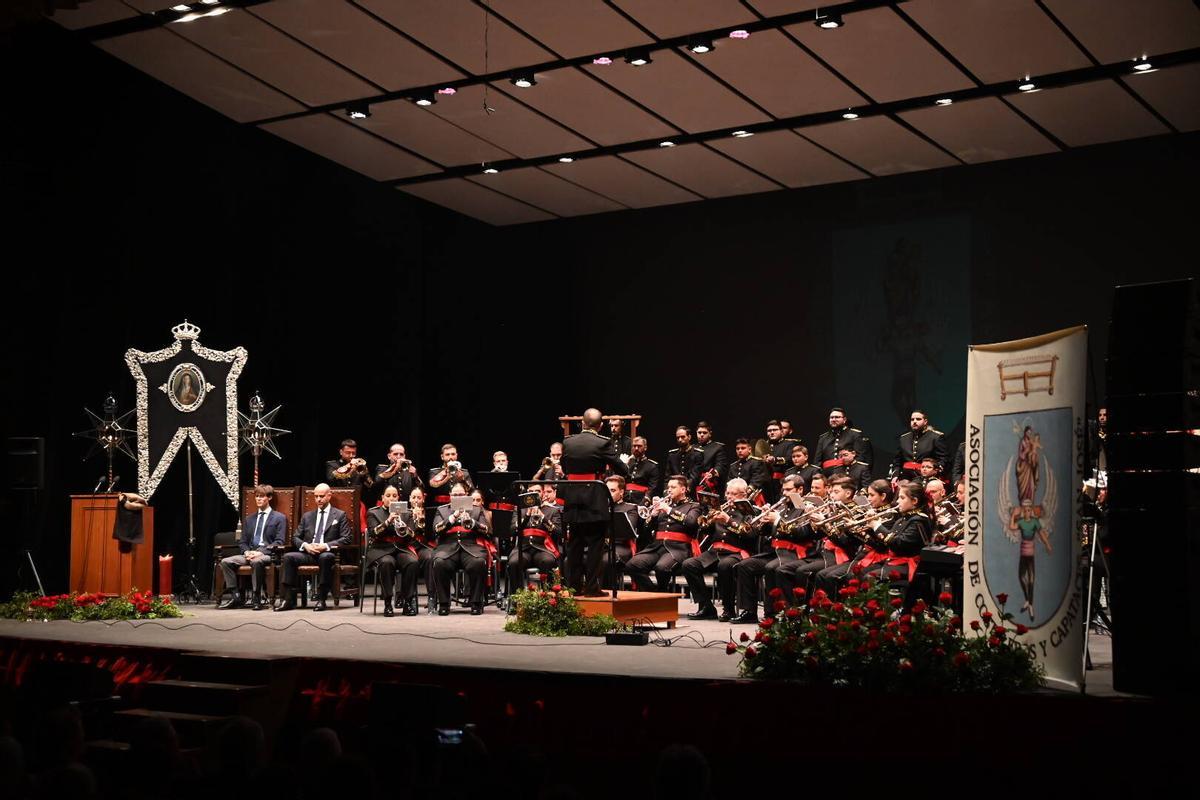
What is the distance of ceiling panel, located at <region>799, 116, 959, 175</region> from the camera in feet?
44.0

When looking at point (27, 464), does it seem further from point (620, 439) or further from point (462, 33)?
point (620, 439)

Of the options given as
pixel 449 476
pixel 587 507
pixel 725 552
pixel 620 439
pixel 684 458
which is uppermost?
pixel 620 439

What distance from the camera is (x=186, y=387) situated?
12.1 meters

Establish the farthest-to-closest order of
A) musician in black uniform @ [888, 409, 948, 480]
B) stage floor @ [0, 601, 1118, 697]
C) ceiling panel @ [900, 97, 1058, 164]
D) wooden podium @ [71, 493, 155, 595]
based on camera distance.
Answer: musician in black uniform @ [888, 409, 948, 480] < ceiling panel @ [900, 97, 1058, 164] < wooden podium @ [71, 493, 155, 595] < stage floor @ [0, 601, 1118, 697]

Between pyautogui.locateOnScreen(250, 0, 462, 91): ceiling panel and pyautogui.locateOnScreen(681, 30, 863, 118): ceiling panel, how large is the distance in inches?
102

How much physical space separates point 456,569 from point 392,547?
661mm

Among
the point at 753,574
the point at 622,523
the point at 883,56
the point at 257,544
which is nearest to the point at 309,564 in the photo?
the point at 257,544

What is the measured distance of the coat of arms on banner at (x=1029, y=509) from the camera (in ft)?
19.8

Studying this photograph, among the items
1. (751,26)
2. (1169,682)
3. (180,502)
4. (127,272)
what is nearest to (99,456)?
(180,502)

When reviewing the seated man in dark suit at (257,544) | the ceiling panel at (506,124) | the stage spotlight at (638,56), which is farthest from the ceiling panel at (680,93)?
the seated man in dark suit at (257,544)

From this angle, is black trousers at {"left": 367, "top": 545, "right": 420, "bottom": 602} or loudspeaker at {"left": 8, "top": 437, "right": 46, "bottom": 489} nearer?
loudspeaker at {"left": 8, "top": 437, "right": 46, "bottom": 489}

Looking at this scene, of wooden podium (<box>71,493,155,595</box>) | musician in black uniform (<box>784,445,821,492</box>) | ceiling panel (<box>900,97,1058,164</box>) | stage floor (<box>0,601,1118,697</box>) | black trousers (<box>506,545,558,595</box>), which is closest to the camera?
stage floor (<box>0,601,1118,697</box>)

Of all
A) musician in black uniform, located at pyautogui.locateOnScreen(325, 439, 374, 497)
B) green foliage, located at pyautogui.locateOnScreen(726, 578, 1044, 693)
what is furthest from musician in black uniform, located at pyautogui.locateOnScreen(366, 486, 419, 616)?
green foliage, located at pyautogui.locateOnScreen(726, 578, 1044, 693)

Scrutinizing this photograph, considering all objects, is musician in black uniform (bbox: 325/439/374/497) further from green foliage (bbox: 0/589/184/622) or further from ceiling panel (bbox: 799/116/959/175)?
ceiling panel (bbox: 799/116/959/175)
